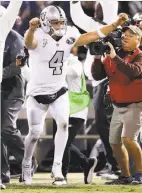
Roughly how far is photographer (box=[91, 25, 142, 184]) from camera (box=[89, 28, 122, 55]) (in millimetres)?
75

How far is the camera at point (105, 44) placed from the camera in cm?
767

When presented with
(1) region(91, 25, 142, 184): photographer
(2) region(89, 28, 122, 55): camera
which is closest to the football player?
(2) region(89, 28, 122, 55): camera

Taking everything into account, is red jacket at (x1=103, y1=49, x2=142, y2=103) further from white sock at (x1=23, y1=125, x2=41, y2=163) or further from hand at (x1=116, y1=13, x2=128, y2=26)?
white sock at (x1=23, y1=125, x2=41, y2=163)

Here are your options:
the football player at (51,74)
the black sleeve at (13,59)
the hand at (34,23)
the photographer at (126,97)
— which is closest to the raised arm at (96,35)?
the football player at (51,74)

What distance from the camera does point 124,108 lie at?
8.02 metres

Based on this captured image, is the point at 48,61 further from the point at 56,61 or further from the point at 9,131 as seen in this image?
the point at 9,131

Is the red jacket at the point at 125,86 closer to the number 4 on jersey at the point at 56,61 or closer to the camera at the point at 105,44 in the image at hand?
the camera at the point at 105,44

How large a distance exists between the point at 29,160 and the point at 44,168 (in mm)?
2394

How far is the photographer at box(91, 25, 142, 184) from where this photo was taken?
7957 mm

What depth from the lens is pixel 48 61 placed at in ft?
26.4

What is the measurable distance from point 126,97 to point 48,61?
2.81ft

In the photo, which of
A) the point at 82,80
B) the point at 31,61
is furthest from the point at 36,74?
the point at 82,80

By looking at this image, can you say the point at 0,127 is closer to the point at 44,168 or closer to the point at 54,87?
the point at 54,87

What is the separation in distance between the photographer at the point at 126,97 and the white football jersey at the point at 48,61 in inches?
13.1
